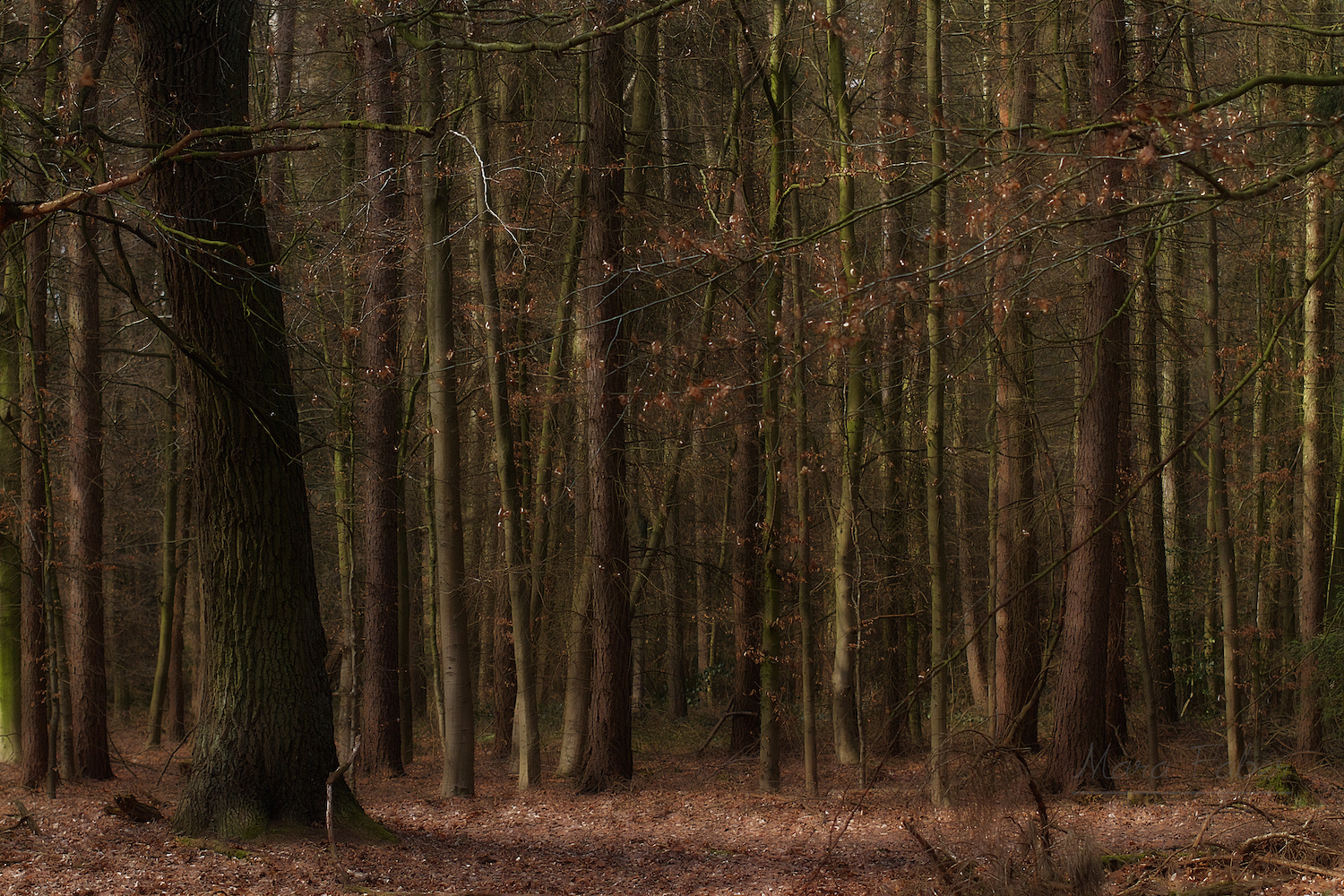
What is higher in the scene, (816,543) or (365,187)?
(365,187)

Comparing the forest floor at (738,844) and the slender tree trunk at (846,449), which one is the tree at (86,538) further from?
the slender tree trunk at (846,449)

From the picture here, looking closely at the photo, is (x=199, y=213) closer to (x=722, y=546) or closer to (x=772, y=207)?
(x=772, y=207)

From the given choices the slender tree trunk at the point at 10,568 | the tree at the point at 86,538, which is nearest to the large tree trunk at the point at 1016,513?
the tree at the point at 86,538

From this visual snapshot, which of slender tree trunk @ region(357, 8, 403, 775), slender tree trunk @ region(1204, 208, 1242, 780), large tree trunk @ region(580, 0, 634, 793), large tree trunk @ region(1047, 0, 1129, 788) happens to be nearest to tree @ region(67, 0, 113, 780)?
slender tree trunk @ region(357, 8, 403, 775)

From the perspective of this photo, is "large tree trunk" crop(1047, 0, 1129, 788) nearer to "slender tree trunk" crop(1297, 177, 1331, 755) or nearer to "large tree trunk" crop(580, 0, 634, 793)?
"slender tree trunk" crop(1297, 177, 1331, 755)

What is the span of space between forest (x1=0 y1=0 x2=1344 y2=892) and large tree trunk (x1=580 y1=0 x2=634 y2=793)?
5 cm

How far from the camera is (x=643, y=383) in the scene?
12.4 metres

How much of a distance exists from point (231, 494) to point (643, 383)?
20.5 ft

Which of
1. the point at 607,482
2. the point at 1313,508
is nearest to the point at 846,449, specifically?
the point at 607,482

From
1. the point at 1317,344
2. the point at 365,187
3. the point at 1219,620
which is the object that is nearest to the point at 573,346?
the point at 365,187

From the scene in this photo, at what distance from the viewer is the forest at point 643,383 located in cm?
681

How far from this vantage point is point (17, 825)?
669cm

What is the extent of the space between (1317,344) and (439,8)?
399 inches

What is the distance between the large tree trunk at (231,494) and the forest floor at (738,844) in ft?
1.38
